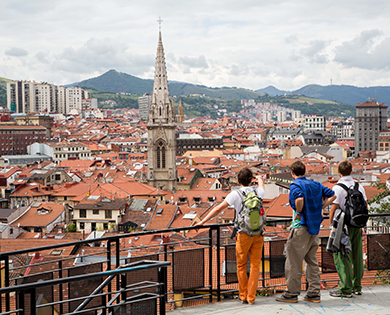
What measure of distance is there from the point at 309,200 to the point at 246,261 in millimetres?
1005

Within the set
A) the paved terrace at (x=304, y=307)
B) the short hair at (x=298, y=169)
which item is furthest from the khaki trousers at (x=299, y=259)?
the short hair at (x=298, y=169)

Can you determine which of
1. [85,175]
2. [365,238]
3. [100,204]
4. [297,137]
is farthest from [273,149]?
[365,238]

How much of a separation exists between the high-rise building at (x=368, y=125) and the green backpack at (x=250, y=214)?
335 ft

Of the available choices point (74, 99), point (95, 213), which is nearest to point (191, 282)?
point (95, 213)

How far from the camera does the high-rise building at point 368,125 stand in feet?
332

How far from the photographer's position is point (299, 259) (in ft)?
18.3

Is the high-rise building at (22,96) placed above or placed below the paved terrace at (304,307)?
above

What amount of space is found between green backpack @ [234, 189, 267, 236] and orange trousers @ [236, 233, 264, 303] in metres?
0.13

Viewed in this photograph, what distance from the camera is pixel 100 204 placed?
35.7 meters

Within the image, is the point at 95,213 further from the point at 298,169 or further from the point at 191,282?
the point at 298,169

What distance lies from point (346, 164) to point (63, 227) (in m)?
32.2

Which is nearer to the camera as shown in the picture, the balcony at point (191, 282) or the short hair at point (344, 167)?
the balcony at point (191, 282)

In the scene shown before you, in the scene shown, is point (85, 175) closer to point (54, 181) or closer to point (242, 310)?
point (54, 181)

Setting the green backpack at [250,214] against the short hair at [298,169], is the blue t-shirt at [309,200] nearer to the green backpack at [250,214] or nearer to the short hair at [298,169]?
the short hair at [298,169]
